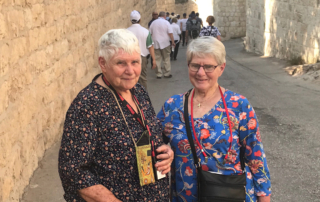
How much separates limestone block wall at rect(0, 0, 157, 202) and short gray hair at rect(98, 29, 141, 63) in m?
1.67

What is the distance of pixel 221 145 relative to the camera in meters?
2.19

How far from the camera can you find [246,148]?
2273 mm

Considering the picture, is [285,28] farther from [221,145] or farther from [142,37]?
[221,145]

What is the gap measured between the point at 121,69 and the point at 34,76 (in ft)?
8.15

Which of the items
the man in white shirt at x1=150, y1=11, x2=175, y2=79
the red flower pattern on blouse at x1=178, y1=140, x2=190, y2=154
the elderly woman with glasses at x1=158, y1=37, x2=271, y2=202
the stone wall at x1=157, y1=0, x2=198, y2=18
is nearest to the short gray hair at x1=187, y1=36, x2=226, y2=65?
the elderly woman with glasses at x1=158, y1=37, x2=271, y2=202

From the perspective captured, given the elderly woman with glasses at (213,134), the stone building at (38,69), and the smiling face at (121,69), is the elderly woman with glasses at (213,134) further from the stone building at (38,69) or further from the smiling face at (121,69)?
the stone building at (38,69)

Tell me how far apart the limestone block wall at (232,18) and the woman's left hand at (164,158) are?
22083mm

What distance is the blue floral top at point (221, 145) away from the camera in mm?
2205

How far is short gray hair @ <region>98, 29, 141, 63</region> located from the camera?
1.96 meters

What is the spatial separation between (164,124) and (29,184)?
→ 205 cm

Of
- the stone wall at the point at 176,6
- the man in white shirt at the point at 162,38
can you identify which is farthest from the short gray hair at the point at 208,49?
the stone wall at the point at 176,6

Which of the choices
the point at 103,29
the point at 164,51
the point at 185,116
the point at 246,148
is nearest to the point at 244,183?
the point at 246,148

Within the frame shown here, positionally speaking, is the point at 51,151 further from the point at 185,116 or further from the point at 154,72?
the point at 154,72

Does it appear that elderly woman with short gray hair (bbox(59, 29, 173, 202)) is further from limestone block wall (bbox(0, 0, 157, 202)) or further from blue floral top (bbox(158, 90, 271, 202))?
limestone block wall (bbox(0, 0, 157, 202))
